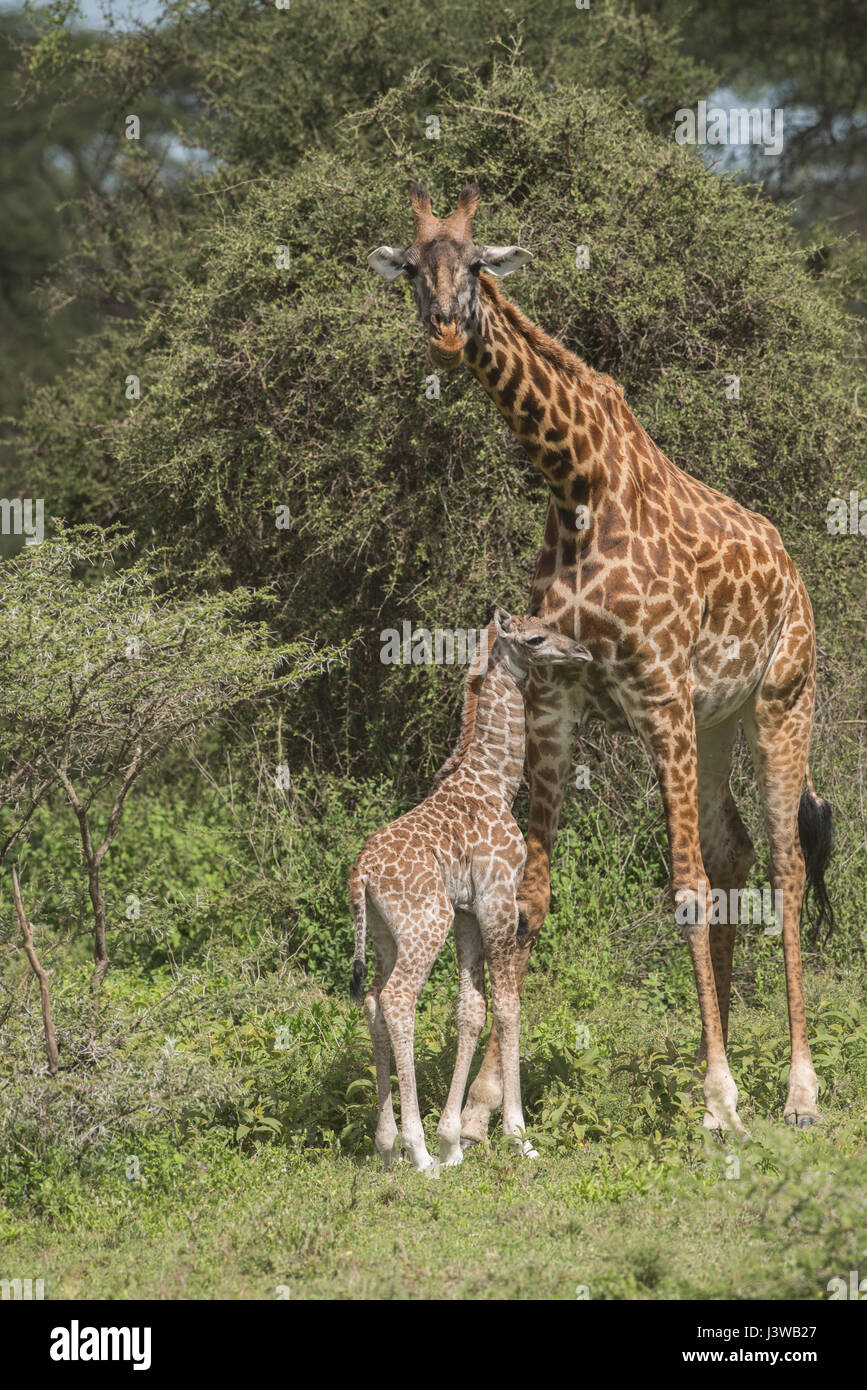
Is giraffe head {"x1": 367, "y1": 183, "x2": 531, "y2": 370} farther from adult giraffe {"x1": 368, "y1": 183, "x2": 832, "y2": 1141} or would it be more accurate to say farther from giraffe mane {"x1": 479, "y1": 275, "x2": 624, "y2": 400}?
giraffe mane {"x1": 479, "y1": 275, "x2": 624, "y2": 400}

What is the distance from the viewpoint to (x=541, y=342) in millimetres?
6418

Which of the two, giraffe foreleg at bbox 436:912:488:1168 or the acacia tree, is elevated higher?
the acacia tree

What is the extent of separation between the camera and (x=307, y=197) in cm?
1062

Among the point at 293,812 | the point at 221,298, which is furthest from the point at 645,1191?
the point at 221,298

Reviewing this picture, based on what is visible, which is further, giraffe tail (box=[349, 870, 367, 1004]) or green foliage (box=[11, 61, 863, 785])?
green foliage (box=[11, 61, 863, 785])

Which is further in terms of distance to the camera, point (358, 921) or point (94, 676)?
point (94, 676)

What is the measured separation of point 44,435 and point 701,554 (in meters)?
7.88

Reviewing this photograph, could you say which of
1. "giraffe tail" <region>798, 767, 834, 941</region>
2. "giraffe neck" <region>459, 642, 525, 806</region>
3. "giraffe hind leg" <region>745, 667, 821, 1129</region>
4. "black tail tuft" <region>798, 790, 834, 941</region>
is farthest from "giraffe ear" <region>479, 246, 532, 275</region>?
"black tail tuft" <region>798, 790, 834, 941</region>

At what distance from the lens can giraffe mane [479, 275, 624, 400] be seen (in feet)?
20.5

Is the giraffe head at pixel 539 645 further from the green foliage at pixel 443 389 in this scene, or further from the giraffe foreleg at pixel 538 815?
the green foliage at pixel 443 389

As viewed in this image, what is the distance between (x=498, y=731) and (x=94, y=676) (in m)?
1.81

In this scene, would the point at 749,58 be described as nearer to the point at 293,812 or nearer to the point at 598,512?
the point at 293,812

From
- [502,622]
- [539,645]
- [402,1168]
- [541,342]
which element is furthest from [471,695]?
[402,1168]

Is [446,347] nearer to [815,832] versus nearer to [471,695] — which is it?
[471,695]
